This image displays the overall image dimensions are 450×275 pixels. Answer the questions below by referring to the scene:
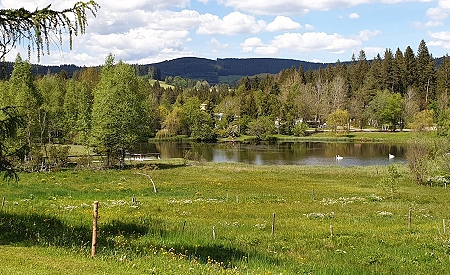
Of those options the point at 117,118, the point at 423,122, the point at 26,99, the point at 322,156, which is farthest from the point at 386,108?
the point at 26,99

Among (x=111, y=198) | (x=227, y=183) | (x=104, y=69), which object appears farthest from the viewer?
(x=104, y=69)

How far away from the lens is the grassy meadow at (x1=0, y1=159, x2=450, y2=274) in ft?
40.2

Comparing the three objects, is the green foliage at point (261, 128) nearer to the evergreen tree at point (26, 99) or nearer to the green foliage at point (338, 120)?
the green foliage at point (338, 120)

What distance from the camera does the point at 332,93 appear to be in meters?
152

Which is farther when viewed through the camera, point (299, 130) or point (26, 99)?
point (299, 130)

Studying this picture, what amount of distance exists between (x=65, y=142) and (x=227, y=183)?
6276 cm

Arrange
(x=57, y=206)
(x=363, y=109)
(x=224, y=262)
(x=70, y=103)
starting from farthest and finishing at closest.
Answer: (x=363, y=109) → (x=70, y=103) → (x=57, y=206) → (x=224, y=262)

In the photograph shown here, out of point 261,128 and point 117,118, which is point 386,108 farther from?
point 117,118

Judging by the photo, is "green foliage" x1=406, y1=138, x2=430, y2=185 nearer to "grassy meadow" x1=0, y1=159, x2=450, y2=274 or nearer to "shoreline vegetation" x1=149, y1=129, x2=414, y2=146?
"grassy meadow" x1=0, y1=159, x2=450, y2=274

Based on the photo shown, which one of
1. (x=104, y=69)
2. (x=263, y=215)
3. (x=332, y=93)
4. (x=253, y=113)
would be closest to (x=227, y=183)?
(x=263, y=215)

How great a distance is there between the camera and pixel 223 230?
19656 mm

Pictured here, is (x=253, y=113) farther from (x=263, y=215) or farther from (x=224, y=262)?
(x=224, y=262)

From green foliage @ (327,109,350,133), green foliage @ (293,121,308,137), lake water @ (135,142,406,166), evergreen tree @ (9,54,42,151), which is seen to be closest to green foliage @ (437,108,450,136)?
lake water @ (135,142,406,166)

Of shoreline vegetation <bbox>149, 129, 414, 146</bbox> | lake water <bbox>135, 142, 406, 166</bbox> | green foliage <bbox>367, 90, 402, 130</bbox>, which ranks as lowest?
lake water <bbox>135, 142, 406, 166</bbox>
